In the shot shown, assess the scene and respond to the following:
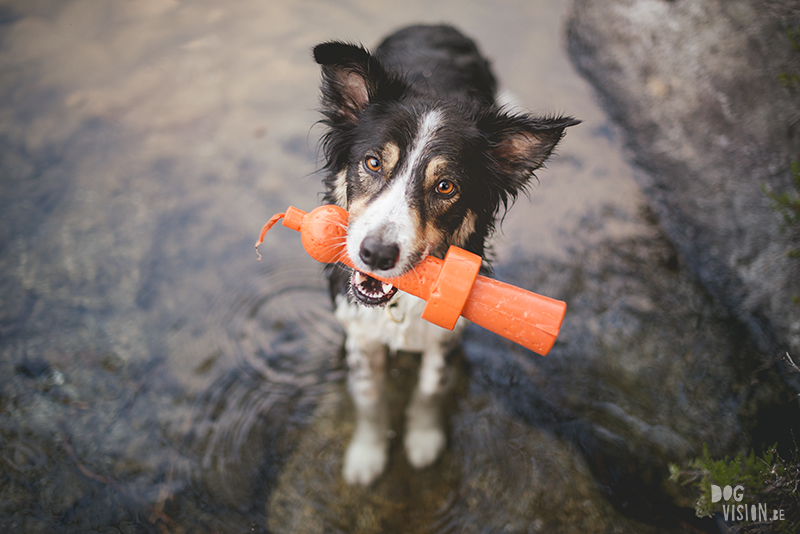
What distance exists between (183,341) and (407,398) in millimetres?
1870

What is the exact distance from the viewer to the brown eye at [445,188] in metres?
2.24

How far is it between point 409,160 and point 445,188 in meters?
0.25

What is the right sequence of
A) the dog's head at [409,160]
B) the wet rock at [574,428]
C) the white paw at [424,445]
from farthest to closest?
the white paw at [424,445]
the wet rock at [574,428]
the dog's head at [409,160]

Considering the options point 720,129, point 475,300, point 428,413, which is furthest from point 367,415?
point 720,129

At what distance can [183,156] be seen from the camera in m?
4.34

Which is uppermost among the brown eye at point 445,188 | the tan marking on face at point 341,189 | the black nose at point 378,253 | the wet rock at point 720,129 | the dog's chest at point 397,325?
the wet rock at point 720,129

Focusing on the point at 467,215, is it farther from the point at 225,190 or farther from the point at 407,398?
the point at 225,190

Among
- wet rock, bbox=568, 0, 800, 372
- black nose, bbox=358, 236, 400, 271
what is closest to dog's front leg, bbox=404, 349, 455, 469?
black nose, bbox=358, 236, 400, 271

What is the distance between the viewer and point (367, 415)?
3.00m

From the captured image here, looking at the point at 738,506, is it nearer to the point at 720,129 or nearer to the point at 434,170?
the point at 434,170

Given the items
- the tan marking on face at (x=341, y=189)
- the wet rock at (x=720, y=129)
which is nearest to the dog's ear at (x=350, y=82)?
the tan marking on face at (x=341, y=189)

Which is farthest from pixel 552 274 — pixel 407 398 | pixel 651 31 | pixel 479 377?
pixel 651 31

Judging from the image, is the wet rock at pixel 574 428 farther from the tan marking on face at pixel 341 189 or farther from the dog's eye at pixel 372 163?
the dog's eye at pixel 372 163

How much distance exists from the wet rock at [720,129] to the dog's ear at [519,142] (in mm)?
2310
